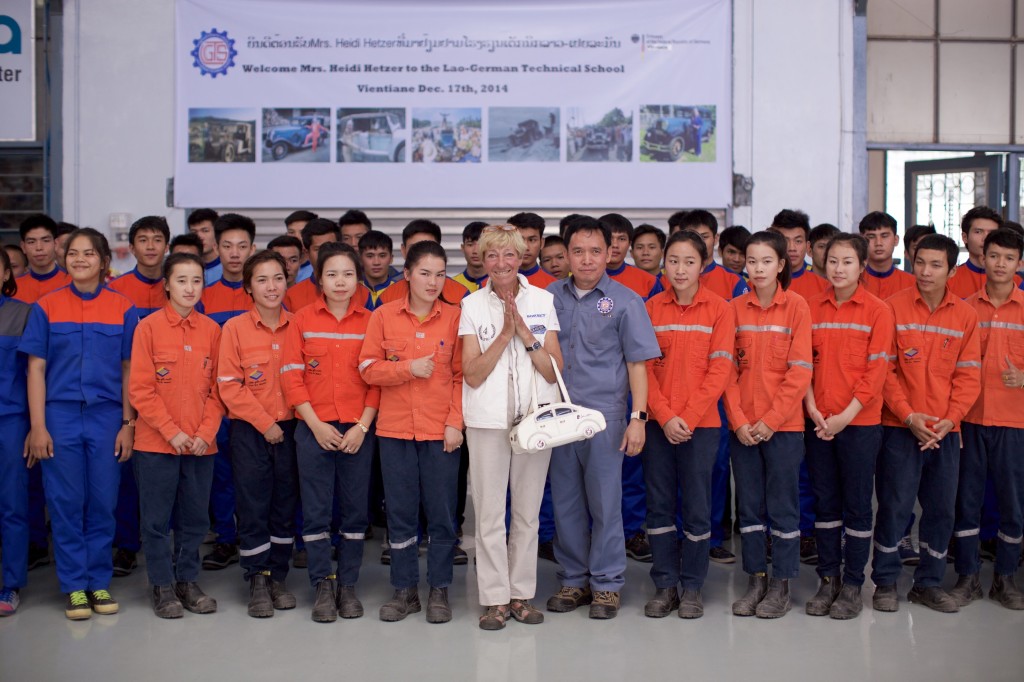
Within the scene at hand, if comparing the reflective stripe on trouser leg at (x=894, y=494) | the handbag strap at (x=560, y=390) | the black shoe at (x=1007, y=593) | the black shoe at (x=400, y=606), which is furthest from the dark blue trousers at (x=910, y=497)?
the black shoe at (x=400, y=606)

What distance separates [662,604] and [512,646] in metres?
0.69

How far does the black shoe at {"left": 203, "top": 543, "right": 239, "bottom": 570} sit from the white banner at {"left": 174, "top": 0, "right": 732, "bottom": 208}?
114 inches

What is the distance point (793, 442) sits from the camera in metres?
3.77

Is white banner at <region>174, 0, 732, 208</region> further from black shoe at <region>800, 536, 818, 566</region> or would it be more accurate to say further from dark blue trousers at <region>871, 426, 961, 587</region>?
dark blue trousers at <region>871, 426, 961, 587</region>

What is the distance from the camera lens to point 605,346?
3.78m

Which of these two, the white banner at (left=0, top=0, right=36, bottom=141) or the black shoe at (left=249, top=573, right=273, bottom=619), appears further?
the white banner at (left=0, top=0, right=36, bottom=141)

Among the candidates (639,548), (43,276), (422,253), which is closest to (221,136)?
(43,276)

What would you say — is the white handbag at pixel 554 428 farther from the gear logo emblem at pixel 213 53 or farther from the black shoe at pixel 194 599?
the gear logo emblem at pixel 213 53

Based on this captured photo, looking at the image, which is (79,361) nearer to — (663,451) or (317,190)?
(663,451)

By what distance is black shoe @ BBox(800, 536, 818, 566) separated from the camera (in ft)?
14.9

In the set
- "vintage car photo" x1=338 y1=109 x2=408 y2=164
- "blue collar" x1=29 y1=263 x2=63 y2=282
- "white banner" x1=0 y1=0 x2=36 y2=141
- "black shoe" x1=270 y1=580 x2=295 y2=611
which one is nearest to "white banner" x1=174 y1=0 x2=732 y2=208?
"vintage car photo" x1=338 y1=109 x2=408 y2=164

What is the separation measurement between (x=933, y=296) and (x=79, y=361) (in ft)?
11.6

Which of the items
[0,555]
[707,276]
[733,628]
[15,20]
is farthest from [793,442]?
[15,20]

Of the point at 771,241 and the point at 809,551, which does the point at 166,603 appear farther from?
the point at 809,551
